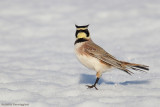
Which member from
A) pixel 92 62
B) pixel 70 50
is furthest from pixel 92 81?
pixel 70 50

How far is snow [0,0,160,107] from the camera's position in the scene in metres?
6.34

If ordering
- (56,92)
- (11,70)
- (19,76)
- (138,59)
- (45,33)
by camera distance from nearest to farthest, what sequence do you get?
(56,92) → (19,76) → (11,70) → (138,59) → (45,33)

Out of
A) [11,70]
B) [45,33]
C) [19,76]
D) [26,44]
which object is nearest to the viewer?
[19,76]

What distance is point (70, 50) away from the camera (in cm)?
1105

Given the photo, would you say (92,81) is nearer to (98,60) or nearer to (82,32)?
(98,60)

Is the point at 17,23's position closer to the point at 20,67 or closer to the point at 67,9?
the point at 67,9

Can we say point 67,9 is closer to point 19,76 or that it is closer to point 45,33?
point 45,33

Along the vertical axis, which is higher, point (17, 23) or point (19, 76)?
point (17, 23)

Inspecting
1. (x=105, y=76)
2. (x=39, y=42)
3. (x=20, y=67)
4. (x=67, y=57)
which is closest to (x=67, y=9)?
(x=39, y=42)

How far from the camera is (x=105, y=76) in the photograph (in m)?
8.40

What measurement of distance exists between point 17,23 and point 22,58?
11.2ft

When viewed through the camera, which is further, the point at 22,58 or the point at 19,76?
the point at 22,58

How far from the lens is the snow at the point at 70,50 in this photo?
20.8ft

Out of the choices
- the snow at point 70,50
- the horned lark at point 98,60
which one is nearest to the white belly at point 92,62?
the horned lark at point 98,60
